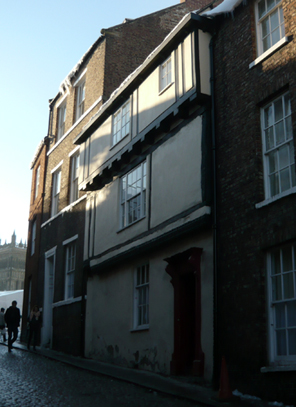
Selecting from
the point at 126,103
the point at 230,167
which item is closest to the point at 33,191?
the point at 126,103

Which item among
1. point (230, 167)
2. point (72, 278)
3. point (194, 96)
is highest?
point (194, 96)

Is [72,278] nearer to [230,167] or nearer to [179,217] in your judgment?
[179,217]

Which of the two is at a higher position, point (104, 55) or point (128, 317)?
point (104, 55)

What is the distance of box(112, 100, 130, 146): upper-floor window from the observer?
15.6m

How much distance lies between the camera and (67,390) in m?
9.58

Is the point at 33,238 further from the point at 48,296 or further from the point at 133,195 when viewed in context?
the point at 133,195

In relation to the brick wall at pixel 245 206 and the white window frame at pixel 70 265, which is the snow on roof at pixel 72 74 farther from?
the brick wall at pixel 245 206

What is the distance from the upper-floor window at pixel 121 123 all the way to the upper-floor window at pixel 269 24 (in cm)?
562

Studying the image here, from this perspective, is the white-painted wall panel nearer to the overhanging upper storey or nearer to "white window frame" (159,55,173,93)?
the overhanging upper storey

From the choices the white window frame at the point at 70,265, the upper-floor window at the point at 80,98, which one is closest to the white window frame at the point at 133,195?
the white window frame at the point at 70,265

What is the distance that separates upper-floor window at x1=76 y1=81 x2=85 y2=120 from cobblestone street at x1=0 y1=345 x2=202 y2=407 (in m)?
11.4

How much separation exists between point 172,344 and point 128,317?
256 cm

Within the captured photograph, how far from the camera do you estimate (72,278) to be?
18.8 metres

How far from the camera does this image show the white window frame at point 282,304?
8.59m
